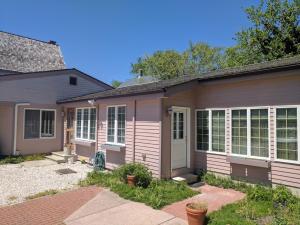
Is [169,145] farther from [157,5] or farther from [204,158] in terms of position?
[157,5]

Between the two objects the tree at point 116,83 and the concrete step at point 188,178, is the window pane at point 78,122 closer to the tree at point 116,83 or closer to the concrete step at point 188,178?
the concrete step at point 188,178

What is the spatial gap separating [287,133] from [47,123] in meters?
12.0

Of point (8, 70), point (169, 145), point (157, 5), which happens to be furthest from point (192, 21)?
point (169, 145)

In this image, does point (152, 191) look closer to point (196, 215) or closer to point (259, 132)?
point (196, 215)

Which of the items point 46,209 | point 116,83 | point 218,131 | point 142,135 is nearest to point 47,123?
point 142,135

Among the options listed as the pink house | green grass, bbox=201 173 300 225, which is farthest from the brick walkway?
green grass, bbox=201 173 300 225

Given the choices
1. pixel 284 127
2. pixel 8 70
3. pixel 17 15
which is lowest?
pixel 284 127

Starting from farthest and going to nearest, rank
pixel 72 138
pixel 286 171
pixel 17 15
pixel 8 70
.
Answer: pixel 8 70 < pixel 17 15 < pixel 72 138 < pixel 286 171

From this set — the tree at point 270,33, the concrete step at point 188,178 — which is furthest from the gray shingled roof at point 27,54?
the tree at point 270,33

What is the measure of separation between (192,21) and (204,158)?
16522mm

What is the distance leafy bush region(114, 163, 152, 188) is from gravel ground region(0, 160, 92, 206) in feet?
5.57

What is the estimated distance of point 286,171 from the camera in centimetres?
644

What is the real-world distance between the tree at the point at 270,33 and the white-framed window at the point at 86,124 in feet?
53.5

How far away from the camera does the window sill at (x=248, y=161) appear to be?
22.0 ft
